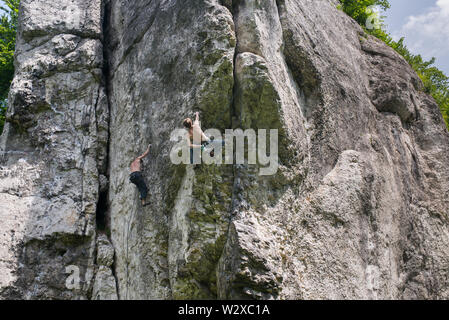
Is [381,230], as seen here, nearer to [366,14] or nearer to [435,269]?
[435,269]

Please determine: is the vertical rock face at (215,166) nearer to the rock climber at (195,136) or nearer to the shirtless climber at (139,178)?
the shirtless climber at (139,178)

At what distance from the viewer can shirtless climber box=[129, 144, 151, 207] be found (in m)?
10.4

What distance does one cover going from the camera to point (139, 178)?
10383 millimetres

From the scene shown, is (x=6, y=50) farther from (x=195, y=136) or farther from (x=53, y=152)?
(x=195, y=136)

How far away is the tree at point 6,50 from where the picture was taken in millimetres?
15969

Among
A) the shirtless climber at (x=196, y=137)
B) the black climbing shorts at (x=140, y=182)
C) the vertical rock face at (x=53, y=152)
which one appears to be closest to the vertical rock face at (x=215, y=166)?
the vertical rock face at (x=53, y=152)

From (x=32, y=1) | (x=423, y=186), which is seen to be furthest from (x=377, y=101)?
(x=32, y=1)

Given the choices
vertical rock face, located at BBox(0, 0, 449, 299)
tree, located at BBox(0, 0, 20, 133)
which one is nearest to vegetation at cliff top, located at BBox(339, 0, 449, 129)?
vertical rock face, located at BBox(0, 0, 449, 299)

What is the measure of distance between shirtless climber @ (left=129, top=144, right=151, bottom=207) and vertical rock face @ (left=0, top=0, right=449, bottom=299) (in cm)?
17

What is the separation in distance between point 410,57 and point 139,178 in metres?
11.6

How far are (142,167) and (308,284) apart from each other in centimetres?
A: 456

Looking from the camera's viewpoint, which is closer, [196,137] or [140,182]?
[196,137]

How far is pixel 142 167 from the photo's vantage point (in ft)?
35.3
